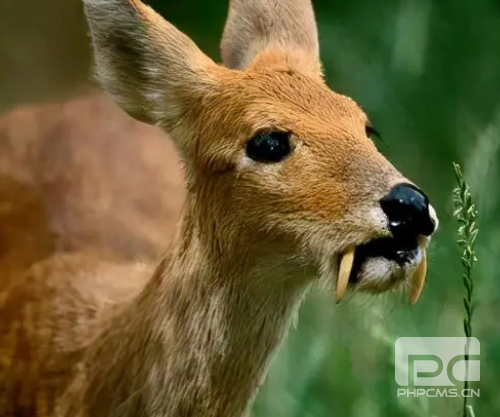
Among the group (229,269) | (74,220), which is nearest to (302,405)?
(74,220)

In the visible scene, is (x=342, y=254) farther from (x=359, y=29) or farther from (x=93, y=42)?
(x=359, y=29)

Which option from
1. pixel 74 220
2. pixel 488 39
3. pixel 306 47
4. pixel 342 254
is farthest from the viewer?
pixel 488 39

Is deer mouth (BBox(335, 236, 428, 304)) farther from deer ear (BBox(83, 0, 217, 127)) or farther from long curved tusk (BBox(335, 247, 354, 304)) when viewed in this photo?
deer ear (BBox(83, 0, 217, 127))

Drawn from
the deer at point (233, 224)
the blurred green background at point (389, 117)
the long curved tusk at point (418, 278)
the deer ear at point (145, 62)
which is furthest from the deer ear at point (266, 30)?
the blurred green background at point (389, 117)

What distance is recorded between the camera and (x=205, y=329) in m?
1.89

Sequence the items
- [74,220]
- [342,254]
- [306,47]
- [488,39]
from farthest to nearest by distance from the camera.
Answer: [488,39]
[74,220]
[306,47]
[342,254]

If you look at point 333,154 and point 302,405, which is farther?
point 302,405

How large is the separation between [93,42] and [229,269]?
38cm

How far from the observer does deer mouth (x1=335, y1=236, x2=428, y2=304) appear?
5.58 feet

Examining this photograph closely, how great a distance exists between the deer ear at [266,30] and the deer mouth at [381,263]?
0.40m

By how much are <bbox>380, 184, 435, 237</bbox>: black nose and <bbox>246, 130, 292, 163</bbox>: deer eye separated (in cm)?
17

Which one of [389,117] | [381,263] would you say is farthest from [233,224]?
[389,117]

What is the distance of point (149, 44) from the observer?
1.93 m

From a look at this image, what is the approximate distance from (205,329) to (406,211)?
1.20 feet
